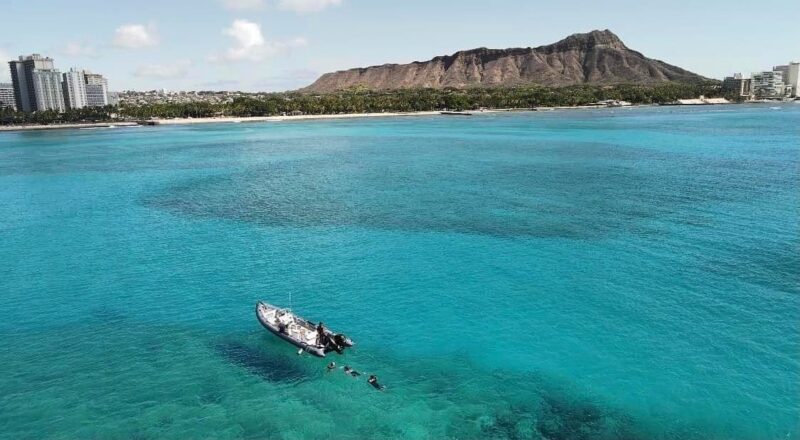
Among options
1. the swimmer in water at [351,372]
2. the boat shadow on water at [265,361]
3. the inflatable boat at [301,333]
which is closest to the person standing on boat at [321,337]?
the inflatable boat at [301,333]

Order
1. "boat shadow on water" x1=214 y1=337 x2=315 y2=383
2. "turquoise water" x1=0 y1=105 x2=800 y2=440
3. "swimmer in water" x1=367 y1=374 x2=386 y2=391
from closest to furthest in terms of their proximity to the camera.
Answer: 1. "turquoise water" x1=0 y1=105 x2=800 y2=440
2. "swimmer in water" x1=367 y1=374 x2=386 y2=391
3. "boat shadow on water" x1=214 y1=337 x2=315 y2=383

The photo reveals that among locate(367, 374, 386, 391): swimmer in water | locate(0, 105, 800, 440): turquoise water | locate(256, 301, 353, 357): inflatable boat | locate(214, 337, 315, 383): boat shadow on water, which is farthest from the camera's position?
locate(256, 301, 353, 357): inflatable boat

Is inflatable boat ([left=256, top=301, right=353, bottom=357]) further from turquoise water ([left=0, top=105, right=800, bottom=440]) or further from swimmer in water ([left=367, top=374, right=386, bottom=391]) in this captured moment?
Answer: swimmer in water ([left=367, top=374, right=386, bottom=391])

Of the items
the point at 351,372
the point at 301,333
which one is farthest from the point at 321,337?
the point at 351,372

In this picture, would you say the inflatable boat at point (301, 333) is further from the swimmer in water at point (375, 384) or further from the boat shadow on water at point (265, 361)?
the swimmer in water at point (375, 384)

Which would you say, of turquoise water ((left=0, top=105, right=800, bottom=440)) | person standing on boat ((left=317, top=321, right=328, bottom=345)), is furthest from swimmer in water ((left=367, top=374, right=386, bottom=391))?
person standing on boat ((left=317, top=321, right=328, bottom=345))

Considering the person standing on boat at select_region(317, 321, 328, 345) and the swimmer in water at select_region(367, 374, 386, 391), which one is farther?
the person standing on boat at select_region(317, 321, 328, 345)

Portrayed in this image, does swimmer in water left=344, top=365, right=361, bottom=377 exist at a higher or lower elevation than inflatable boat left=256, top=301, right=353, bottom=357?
lower

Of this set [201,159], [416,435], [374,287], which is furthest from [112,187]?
[416,435]

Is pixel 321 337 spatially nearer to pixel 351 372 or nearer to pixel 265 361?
pixel 351 372
